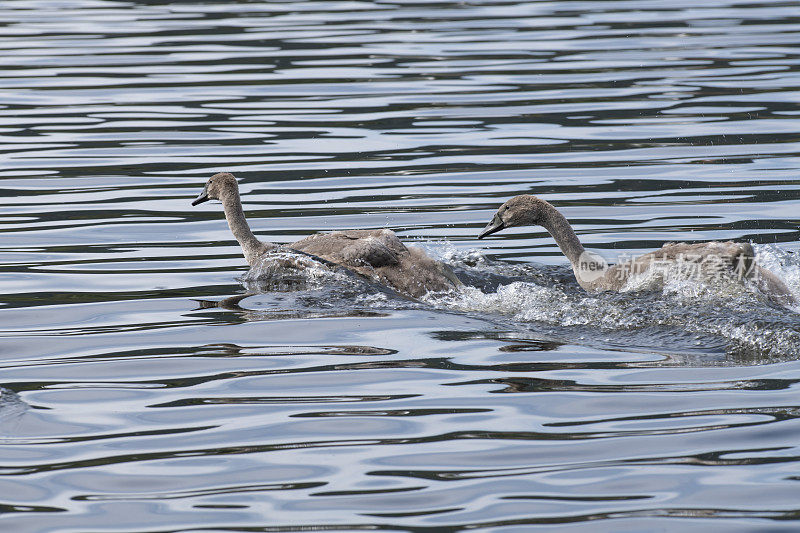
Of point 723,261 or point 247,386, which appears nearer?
point 247,386

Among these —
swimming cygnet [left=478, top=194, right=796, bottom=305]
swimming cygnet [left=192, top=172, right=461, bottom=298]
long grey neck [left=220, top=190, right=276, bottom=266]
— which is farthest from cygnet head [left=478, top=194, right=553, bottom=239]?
long grey neck [left=220, top=190, right=276, bottom=266]

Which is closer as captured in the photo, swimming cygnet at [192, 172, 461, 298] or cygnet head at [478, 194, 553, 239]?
swimming cygnet at [192, 172, 461, 298]

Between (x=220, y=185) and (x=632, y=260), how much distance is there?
4114mm

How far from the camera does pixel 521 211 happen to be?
35.8ft

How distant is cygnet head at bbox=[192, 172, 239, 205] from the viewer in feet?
39.7

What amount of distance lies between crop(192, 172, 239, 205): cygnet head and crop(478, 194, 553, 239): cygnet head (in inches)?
98.9

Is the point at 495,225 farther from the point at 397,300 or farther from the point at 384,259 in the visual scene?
the point at 397,300

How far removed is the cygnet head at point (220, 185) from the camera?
477 inches

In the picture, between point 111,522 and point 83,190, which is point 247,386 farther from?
point 83,190

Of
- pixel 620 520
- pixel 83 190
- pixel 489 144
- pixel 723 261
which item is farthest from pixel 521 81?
pixel 620 520

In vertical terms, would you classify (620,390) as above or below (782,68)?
below

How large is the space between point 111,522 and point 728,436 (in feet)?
9.91

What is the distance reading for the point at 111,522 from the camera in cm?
596

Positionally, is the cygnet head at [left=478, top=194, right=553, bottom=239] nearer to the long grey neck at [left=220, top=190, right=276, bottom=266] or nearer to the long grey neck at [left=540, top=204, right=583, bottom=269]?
the long grey neck at [left=540, top=204, right=583, bottom=269]
